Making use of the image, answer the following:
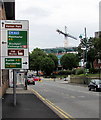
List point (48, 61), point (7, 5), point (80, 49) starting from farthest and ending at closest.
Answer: point (48, 61) < point (80, 49) < point (7, 5)

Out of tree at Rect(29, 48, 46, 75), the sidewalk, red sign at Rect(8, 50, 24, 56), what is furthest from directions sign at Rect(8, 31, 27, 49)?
tree at Rect(29, 48, 46, 75)

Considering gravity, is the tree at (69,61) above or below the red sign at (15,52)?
above

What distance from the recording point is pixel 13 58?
621 inches

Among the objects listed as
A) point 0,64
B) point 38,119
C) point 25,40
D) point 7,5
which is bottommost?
point 38,119

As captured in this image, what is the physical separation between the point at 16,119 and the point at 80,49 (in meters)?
65.5

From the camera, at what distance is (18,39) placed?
15.8 meters

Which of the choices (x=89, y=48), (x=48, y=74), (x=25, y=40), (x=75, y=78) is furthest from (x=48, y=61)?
(x=25, y=40)

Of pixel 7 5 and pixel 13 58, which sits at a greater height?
pixel 7 5

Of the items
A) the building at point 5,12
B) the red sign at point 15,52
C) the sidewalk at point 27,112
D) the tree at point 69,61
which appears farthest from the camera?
the tree at point 69,61

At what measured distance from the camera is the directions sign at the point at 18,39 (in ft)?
51.5

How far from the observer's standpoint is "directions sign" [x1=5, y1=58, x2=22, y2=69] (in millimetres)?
15677

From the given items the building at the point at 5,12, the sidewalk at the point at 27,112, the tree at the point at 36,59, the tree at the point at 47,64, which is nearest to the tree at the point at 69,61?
the tree at the point at 47,64

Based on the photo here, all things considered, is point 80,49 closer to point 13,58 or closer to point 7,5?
point 7,5

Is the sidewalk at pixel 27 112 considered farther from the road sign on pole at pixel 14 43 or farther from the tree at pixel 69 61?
the tree at pixel 69 61
